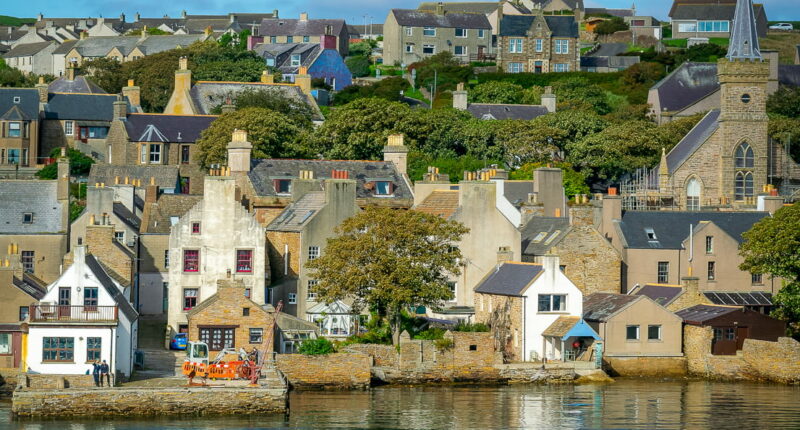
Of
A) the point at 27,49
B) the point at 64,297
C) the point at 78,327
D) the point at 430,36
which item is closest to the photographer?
the point at 78,327

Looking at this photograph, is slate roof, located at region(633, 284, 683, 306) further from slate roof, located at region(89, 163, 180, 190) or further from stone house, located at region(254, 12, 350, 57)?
stone house, located at region(254, 12, 350, 57)

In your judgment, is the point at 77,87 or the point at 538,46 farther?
the point at 538,46

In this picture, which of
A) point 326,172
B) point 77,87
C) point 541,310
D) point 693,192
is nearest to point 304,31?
point 77,87

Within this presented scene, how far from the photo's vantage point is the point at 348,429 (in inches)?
2082

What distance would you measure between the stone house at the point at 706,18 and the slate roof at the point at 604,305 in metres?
92.4

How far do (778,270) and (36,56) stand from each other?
4526 inches

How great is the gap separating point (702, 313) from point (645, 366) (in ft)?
11.7

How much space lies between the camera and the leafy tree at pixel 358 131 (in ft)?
314

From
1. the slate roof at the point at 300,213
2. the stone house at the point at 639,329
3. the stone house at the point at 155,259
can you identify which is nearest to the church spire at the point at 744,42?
the stone house at the point at 639,329

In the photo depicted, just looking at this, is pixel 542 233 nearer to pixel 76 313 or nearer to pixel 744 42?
pixel 76 313

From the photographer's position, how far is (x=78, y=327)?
2249 inches

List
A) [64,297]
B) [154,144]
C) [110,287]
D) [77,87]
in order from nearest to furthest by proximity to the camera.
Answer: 1. [64,297]
2. [110,287]
3. [154,144]
4. [77,87]

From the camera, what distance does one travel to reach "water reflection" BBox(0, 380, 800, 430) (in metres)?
54.2

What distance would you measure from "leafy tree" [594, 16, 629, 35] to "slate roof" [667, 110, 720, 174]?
210ft
